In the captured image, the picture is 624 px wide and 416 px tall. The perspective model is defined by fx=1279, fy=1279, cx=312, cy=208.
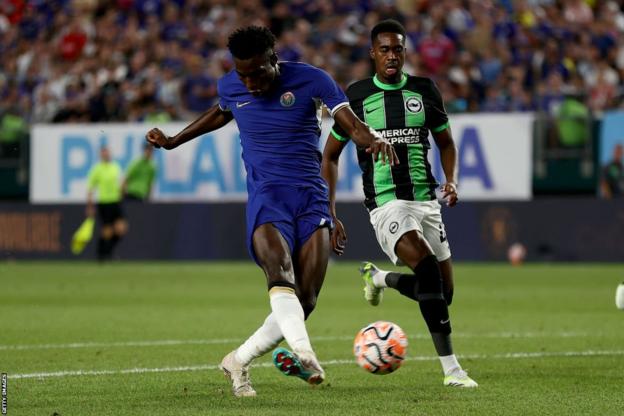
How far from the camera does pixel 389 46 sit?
8523 mm

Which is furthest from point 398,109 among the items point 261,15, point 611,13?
point 261,15

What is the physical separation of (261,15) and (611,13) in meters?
6.91

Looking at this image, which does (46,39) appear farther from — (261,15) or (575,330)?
(575,330)

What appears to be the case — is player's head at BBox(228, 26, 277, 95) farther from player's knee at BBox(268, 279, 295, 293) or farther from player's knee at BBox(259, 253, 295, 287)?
player's knee at BBox(268, 279, 295, 293)

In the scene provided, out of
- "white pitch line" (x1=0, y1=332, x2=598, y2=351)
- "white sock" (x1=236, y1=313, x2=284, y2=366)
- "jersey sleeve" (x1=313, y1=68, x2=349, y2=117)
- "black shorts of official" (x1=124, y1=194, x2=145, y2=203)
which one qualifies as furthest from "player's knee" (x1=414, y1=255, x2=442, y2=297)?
"black shorts of official" (x1=124, y1=194, x2=145, y2=203)

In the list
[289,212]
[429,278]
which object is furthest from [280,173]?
[429,278]

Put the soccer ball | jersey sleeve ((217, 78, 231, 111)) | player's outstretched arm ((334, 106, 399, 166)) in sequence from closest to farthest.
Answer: player's outstretched arm ((334, 106, 399, 166)) → the soccer ball → jersey sleeve ((217, 78, 231, 111))

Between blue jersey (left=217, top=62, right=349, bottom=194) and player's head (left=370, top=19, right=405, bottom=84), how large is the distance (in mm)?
1094

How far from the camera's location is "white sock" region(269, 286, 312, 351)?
22.6ft

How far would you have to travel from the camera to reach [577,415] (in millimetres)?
6660

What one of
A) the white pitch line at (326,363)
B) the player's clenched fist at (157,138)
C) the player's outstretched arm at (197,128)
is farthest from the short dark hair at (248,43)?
the white pitch line at (326,363)

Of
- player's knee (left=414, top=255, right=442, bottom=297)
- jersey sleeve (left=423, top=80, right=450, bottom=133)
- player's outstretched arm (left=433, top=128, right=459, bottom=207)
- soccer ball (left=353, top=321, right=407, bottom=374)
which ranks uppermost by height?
jersey sleeve (left=423, top=80, right=450, bottom=133)

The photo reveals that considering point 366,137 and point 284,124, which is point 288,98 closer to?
point 284,124

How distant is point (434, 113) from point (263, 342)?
211 centimetres
